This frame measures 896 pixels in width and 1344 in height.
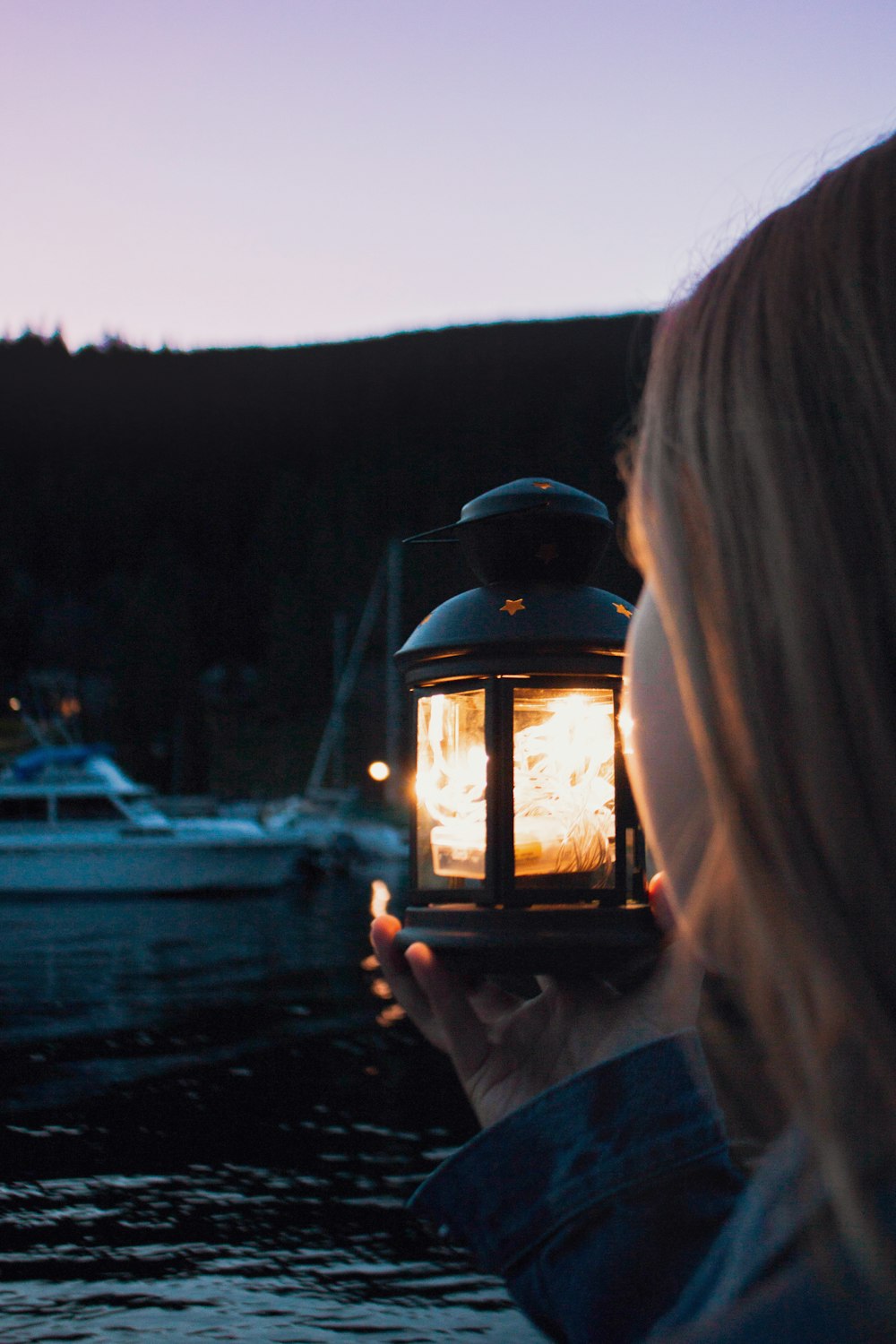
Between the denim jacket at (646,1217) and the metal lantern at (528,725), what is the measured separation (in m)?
0.71

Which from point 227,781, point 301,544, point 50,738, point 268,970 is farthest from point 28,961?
point 301,544

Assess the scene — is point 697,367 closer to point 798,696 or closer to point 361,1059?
point 798,696

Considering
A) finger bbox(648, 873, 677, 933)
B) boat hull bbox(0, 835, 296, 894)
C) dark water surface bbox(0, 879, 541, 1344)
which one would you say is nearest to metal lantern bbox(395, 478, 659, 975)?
finger bbox(648, 873, 677, 933)

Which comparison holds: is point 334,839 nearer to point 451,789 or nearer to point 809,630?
point 451,789

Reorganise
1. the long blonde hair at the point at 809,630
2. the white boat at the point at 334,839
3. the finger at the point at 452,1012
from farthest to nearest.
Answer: the white boat at the point at 334,839, the finger at the point at 452,1012, the long blonde hair at the point at 809,630

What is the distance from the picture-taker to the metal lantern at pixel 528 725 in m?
1.97

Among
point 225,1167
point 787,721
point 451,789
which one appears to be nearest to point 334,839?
point 225,1167

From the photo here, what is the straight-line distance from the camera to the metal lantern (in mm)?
1967

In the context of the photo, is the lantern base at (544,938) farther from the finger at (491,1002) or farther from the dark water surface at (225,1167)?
the dark water surface at (225,1167)

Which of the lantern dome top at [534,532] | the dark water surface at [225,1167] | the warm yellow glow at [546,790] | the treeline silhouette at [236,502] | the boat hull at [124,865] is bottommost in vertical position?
the dark water surface at [225,1167]

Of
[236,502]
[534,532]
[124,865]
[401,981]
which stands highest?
[236,502]

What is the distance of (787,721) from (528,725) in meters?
1.22

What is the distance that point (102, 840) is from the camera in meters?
25.0

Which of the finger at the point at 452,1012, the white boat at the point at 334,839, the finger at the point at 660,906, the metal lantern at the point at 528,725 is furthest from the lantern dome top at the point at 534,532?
the white boat at the point at 334,839
